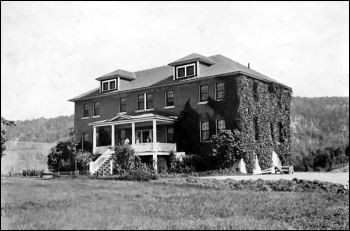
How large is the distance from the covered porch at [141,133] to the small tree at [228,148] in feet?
12.0

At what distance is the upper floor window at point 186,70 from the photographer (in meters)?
34.3

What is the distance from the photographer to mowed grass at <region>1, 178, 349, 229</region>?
9.02 m

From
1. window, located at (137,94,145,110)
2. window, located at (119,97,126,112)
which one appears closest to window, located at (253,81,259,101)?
window, located at (137,94,145,110)

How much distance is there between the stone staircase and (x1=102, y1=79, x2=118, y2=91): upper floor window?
8793mm

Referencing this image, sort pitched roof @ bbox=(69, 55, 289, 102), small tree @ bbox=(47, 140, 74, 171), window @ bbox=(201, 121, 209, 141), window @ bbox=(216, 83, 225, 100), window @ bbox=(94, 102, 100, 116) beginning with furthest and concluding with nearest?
window @ bbox=(94, 102, 100, 116), small tree @ bbox=(47, 140, 74, 171), pitched roof @ bbox=(69, 55, 289, 102), window @ bbox=(201, 121, 209, 141), window @ bbox=(216, 83, 225, 100)

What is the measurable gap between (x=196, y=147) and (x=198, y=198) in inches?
760

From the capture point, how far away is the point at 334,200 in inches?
563

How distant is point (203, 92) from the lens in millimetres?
33562

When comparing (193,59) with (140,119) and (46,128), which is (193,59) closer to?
(140,119)

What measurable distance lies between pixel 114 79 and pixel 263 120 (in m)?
13.9

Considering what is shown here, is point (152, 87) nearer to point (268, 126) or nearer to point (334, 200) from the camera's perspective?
point (268, 126)

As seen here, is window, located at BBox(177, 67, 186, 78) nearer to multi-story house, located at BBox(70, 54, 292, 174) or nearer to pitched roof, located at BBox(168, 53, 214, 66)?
multi-story house, located at BBox(70, 54, 292, 174)

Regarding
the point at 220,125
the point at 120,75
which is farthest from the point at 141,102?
the point at 220,125

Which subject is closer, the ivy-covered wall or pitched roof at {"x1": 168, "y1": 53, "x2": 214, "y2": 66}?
the ivy-covered wall
